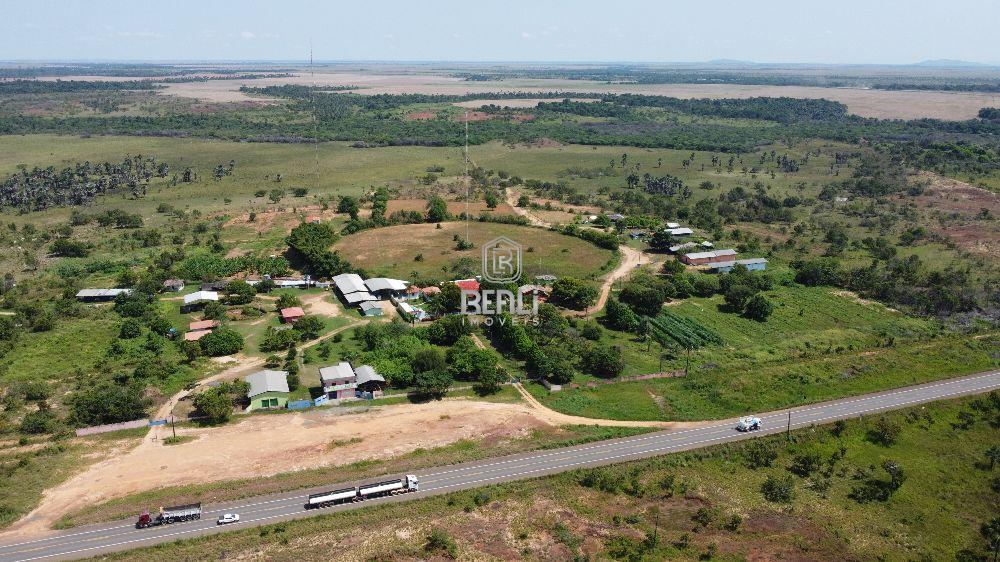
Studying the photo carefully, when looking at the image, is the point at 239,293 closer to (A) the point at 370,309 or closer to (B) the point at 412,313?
(A) the point at 370,309

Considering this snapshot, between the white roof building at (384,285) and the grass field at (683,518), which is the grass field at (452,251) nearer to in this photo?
the white roof building at (384,285)

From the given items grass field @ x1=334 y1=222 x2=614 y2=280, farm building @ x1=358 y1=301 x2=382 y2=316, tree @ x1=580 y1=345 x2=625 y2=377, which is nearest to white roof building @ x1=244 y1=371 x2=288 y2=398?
farm building @ x1=358 y1=301 x2=382 y2=316

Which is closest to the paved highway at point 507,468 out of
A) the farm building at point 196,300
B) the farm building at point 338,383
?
the farm building at point 338,383

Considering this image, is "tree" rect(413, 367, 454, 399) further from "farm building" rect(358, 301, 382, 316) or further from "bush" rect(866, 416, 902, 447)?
"bush" rect(866, 416, 902, 447)

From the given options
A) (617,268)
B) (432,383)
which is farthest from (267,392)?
(617,268)

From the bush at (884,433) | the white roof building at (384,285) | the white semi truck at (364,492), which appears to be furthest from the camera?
the white roof building at (384,285)

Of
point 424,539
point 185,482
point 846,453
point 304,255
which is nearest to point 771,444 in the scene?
point 846,453
